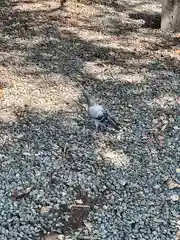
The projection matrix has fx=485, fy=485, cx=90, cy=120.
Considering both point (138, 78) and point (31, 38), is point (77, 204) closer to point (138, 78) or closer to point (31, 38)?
point (138, 78)

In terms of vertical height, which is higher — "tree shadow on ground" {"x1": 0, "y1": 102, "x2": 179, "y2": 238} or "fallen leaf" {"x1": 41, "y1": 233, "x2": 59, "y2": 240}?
"tree shadow on ground" {"x1": 0, "y1": 102, "x2": 179, "y2": 238}

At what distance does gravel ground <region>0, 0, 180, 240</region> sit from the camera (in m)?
4.12

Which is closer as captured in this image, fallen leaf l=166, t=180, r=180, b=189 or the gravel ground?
the gravel ground

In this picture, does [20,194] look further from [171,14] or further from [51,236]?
[171,14]

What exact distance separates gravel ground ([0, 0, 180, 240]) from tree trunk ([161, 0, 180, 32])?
28cm

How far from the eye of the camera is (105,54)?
7.15 meters

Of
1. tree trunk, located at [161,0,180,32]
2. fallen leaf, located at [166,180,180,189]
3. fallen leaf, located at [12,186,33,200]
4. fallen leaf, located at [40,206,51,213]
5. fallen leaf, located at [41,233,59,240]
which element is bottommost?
fallen leaf, located at [41,233,59,240]

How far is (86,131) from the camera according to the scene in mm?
5289

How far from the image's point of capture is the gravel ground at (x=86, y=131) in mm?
4121

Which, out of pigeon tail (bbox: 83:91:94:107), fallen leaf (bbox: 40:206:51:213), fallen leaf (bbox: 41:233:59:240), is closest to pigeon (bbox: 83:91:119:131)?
pigeon tail (bbox: 83:91:94:107)

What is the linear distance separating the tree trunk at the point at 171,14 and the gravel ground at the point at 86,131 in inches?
10.9

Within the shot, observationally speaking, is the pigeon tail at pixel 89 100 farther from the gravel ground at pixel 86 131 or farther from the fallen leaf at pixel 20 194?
the fallen leaf at pixel 20 194

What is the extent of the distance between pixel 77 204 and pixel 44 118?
1.48 metres

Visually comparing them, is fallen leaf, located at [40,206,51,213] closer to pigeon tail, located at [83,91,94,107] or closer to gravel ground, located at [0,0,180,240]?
gravel ground, located at [0,0,180,240]
